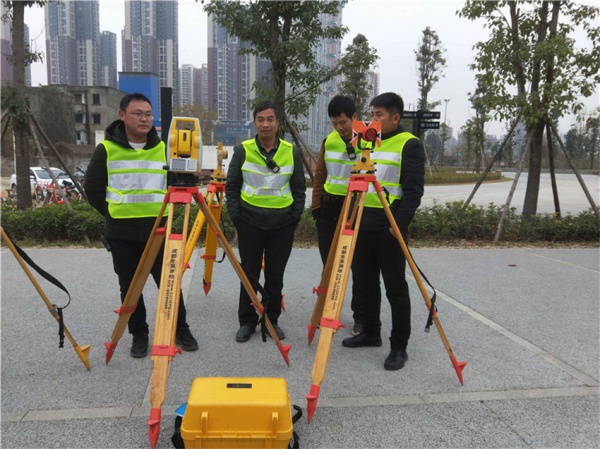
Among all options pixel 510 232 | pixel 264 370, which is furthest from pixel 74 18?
pixel 264 370

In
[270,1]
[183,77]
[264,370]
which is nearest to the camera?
[264,370]

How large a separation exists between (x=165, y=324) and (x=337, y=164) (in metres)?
1.98

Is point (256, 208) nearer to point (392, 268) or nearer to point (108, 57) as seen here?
point (392, 268)

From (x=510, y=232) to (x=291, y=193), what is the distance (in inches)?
234

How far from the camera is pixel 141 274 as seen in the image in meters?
2.96

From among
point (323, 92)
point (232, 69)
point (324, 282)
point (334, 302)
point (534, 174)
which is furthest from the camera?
point (232, 69)

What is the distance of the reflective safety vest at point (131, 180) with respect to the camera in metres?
3.19

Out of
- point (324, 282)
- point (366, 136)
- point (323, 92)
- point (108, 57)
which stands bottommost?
point (324, 282)

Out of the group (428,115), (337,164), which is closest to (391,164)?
(337,164)

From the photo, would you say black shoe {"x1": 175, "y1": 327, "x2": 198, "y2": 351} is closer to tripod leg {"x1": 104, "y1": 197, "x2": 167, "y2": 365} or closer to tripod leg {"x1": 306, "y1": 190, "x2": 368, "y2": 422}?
tripod leg {"x1": 104, "y1": 197, "x2": 167, "y2": 365}

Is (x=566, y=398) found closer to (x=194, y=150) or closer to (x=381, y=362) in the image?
(x=381, y=362)

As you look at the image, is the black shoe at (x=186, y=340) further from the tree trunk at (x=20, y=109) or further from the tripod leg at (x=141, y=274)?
the tree trunk at (x=20, y=109)

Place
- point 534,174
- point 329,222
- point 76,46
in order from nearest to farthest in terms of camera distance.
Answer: point 329,222 < point 534,174 < point 76,46

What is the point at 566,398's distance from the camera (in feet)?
9.58
